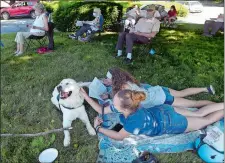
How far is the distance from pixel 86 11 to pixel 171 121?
0.77 m

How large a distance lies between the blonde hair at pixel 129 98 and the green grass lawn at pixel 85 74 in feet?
1.04

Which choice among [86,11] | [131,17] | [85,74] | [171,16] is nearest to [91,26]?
[86,11]

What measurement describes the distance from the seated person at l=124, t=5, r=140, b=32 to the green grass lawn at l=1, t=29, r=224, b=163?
9 cm

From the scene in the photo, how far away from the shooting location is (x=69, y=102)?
179cm

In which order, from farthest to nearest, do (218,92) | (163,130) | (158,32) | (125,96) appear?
(218,92), (158,32), (163,130), (125,96)

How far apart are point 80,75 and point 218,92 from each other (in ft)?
3.01

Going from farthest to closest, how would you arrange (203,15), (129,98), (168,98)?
(168,98) → (203,15) → (129,98)

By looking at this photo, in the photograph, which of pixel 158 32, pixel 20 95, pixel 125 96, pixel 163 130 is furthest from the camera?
pixel 20 95

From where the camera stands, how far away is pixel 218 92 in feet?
6.41

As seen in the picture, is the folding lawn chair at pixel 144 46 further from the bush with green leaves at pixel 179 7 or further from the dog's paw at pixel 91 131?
the dog's paw at pixel 91 131

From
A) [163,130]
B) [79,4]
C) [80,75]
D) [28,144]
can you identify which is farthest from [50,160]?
[79,4]

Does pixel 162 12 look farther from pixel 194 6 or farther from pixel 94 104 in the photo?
pixel 94 104

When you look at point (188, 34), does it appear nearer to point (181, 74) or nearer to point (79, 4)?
point (181, 74)

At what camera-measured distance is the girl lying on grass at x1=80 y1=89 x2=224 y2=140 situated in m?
1.49
